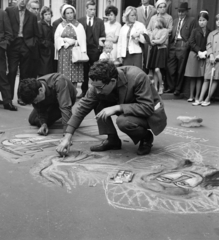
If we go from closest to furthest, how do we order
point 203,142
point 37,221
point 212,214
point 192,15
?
1. point 37,221
2. point 212,214
3. point 203,142
4. point 192,15

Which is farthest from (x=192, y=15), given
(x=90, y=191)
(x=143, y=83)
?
(x=90, y=191)

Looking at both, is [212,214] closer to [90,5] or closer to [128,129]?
[128,129]

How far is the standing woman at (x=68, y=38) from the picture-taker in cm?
658

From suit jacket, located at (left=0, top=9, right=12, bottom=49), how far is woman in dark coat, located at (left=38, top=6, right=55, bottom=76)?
0.73m

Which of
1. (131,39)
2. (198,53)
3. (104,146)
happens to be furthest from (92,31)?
(104,146)

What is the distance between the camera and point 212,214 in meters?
2.54

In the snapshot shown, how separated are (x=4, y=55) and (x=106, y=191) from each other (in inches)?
162

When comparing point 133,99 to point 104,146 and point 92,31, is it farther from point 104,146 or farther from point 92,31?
point 92,31

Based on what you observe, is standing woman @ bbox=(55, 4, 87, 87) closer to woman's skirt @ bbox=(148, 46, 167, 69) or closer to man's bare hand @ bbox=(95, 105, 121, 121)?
woman's skirt @ bbox=(148, 46, 167, 69)

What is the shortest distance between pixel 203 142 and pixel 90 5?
A: 393 cm

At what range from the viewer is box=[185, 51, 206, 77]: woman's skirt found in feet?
23.8

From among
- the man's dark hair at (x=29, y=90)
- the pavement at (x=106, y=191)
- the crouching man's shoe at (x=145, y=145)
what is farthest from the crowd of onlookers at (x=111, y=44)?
the crouching man's shoe at (x=145, y=145)

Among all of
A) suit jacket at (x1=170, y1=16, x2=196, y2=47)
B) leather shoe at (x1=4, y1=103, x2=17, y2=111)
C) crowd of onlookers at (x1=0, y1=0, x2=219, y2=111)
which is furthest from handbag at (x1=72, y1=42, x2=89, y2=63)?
suit jacket at (x1=170, y1=16, x2=196, y2=47)

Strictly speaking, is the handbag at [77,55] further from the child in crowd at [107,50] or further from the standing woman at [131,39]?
the standing woman at [131,39]
